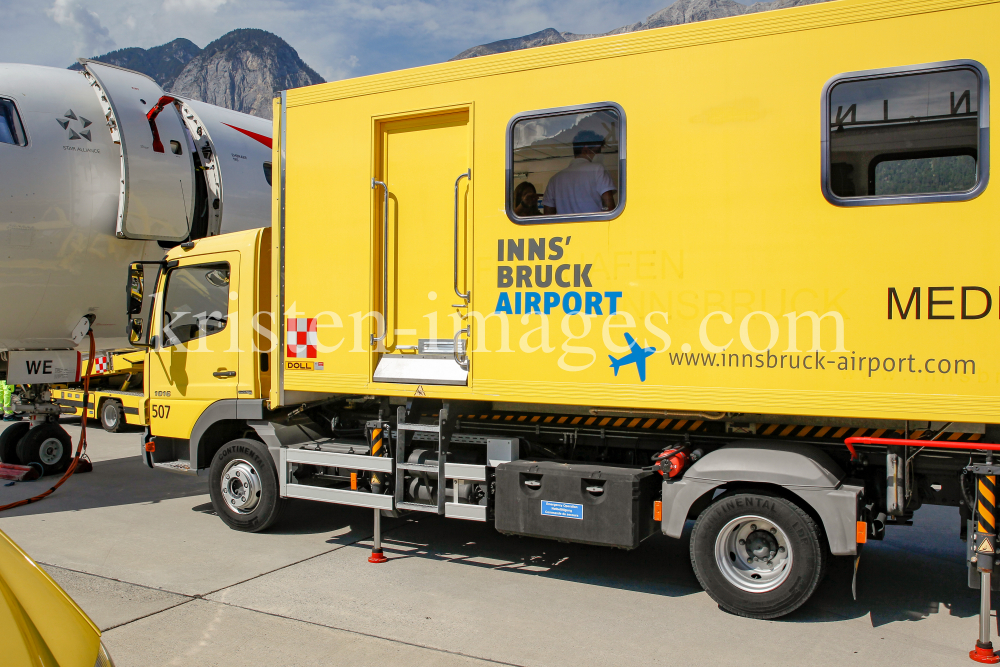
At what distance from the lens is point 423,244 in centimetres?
589

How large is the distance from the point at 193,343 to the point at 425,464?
2939 mm

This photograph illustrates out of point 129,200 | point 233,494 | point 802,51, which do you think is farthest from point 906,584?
point 129,200

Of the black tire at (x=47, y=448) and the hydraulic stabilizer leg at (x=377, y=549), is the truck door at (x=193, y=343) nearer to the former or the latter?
the hydraulic stabilizer leg at (x=377, y=549)

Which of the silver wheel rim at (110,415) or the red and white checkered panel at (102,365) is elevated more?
the red and white checkered panel at (102,365)

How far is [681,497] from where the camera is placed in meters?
5.03

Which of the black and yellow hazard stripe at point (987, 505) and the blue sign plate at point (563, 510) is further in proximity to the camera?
the blue sign plate at point (563, 510)

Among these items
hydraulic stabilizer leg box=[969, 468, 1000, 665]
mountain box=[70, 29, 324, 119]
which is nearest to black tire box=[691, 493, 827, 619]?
hydraulic stabilizer leg box=[969, 468, 1000, 665]

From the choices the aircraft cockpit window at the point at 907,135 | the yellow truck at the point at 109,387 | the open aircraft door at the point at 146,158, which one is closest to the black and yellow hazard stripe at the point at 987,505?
the aircraft cockpit window at the point at 907,135

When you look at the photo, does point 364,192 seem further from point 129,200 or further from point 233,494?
point 129,200

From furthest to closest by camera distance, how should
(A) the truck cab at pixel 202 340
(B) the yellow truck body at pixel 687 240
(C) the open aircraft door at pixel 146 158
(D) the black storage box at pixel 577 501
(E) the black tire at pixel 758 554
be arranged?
(C) the open aircraft door at pixel 146 158 < (A) the truck cab at pixel 202 340 < (D) the black storage box at pixel 577 501 < (E) the black tire at pixel 758 554 < (B) the yellow truck body at pixel 687 240

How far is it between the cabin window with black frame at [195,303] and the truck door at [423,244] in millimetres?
2024

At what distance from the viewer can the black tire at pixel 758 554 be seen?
185 inches

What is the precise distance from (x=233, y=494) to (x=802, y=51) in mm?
5976

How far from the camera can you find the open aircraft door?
30.8 feet
